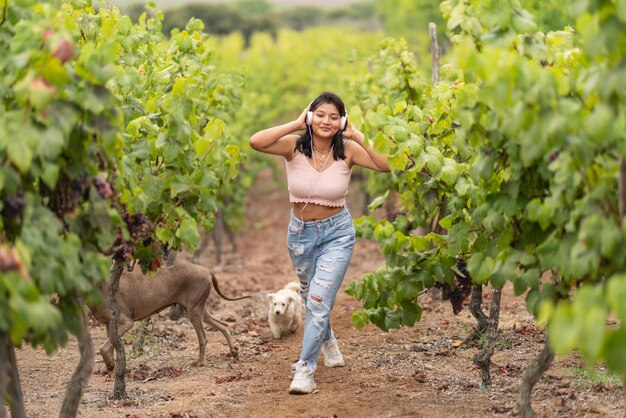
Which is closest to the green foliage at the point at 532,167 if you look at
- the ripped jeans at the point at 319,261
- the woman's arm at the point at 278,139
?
the ripped jeans at the point at 319,261

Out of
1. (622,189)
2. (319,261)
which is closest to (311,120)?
(319,261)

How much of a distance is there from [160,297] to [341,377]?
185cm

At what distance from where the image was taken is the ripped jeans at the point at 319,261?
709cm

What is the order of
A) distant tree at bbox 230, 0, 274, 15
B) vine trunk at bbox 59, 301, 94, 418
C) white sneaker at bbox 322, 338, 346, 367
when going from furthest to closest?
distant tree at bbox 230, 0, 274, 15 → white sneaker at bbox 322, 338, 346, 367 → vine trunk at bbox 59, 301, 94, 418

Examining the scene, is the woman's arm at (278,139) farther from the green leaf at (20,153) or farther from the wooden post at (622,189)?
the wooden post at (622,189)

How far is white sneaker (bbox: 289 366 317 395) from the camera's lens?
718cm

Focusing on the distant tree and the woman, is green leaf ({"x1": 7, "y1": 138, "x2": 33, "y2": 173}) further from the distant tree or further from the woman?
the distant tree

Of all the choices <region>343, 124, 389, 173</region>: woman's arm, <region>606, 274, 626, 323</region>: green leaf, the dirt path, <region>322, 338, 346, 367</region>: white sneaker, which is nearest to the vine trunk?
the dirt path

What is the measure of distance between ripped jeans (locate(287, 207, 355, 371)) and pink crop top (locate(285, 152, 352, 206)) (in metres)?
0.16

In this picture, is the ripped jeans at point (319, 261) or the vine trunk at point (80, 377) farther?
the ripped jeans at point (319, 261)

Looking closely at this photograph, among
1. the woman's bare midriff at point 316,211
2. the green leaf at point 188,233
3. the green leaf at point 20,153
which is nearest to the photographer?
the green leaf at point 20,153

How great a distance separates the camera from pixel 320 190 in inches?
281

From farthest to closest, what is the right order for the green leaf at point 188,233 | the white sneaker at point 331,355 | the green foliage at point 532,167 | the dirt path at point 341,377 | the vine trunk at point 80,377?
the white sneaker at point 331,355 < the dirt path at point 341,377 < the green leaf at point 188,233 < the vine trunk at point 80,377 < the green foliage at point 532,167

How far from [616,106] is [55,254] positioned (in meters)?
2.62
